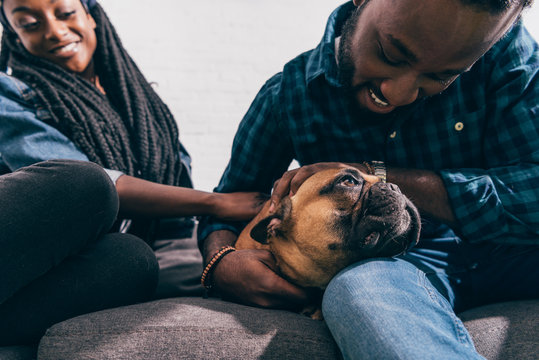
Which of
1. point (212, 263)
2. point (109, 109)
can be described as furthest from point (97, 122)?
point (212, 263)

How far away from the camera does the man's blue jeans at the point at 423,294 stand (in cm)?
88

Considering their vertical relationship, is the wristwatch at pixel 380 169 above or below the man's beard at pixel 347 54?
below

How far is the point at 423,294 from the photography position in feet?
3.60

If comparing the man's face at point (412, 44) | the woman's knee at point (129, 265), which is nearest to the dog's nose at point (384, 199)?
the man's face at point (412, 44)

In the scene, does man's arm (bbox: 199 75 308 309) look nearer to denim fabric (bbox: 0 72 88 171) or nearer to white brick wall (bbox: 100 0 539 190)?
denim fabric (bbox: 0 72 88 171)

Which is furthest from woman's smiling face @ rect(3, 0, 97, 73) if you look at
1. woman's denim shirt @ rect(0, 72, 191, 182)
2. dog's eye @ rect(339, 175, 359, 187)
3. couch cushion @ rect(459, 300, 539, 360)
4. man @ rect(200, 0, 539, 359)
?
couch cushion @ rect(459, 300, 539, 360)

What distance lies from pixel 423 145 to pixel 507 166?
0.29 metres

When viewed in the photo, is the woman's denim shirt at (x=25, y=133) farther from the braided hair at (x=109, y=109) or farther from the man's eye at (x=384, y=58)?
the man's eye at (x=384, y=58)

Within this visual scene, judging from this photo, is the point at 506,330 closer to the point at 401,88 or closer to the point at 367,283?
the point at 367,283

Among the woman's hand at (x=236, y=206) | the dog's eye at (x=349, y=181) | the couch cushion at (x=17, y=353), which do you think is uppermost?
the dog's eye at (x=349, y=181)

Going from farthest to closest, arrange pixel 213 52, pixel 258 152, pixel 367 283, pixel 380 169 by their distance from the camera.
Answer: pixel 213 52 → pixel 258 152 → pixel 380 169 → pixel 367 283

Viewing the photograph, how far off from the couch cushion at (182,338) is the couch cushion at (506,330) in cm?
43

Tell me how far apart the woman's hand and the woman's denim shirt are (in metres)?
0.46

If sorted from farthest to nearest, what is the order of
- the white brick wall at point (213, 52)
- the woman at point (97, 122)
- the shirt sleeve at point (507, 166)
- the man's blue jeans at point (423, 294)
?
the white brick wall at point (213, 52)
the woman at point (97, 122)
the shirt sleeve at point (507, 166)
the man's blue jeans at point (423, 294)
